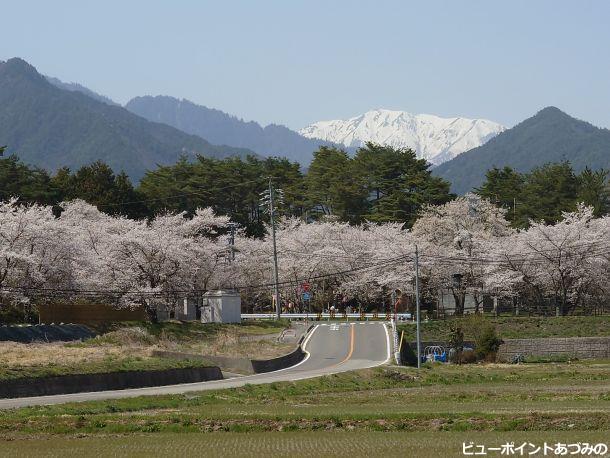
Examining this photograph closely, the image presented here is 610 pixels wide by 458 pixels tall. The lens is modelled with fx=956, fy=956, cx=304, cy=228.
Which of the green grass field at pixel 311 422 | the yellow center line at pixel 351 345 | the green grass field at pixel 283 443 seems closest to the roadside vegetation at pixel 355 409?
the green grass field at pixel 311 422

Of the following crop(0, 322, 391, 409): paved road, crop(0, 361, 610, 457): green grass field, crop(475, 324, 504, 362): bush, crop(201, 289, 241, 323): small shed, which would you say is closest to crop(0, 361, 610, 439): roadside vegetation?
crop(0, 361, 610, 457): green grass field

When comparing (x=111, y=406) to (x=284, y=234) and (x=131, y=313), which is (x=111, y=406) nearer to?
(x=131, y=313)

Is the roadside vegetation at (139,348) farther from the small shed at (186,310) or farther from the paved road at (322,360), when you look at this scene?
the small shed at (186,310)

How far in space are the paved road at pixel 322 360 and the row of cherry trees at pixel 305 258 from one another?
13.4 m

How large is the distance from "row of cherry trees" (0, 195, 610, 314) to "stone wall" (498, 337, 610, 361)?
40.2 ft

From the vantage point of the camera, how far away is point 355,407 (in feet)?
96.8

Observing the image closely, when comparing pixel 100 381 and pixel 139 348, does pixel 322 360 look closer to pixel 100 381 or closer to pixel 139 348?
pixel 139 348

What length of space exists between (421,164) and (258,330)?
40.5 meters

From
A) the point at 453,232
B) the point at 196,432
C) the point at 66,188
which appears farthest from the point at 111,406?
the point at 66,188

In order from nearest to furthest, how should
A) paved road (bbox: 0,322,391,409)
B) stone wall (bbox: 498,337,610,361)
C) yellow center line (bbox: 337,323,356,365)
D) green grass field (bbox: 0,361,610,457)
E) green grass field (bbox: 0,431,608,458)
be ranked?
green grass field (bbox: 0,431,608,458) → green grass field (bbox: 0,361,610,457) → paved road (bbox: 0,322,391,409) → yellow center line (bbox: 337,323,356,365) → stone wall (bbox: 498,337,610,361)

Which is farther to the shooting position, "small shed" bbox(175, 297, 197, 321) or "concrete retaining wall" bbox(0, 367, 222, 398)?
"small shed" bbox(175, 297, 197, 321)

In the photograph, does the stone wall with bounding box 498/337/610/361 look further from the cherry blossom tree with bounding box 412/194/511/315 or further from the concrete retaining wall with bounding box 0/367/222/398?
the concrete retaining wall with bounding box 0/367/222/398

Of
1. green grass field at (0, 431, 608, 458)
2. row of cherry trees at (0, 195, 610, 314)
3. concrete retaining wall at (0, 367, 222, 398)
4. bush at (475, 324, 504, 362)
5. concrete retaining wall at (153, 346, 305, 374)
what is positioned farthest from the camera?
row of cherry trees at (0, 195, 610, 314)

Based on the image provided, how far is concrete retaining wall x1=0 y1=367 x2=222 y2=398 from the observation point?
3500 centimetres
